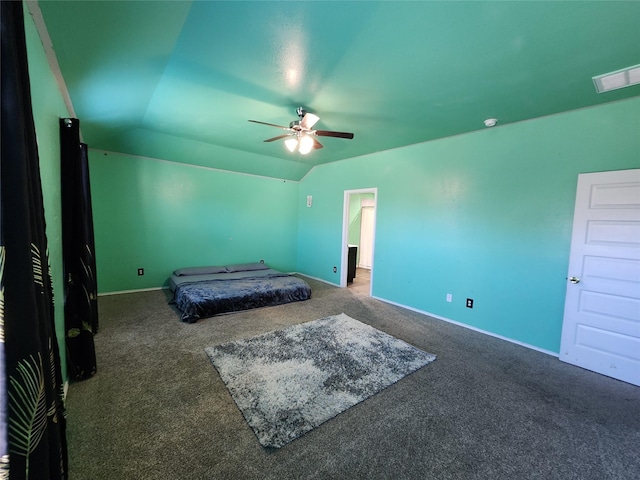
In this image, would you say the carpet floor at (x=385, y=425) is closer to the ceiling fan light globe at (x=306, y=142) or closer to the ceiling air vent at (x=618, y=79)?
the ceiling fan light globe at (x=306, y=142)

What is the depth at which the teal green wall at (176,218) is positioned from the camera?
4.25 meters

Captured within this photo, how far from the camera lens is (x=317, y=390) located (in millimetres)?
2098

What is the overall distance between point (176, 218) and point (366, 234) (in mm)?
4937

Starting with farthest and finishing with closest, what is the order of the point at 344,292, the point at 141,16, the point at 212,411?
1. the point at 344,292
2. the point at 212,411
3. the point at 141,16

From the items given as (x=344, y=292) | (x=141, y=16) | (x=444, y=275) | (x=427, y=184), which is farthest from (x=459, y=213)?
(x=141, y=16)

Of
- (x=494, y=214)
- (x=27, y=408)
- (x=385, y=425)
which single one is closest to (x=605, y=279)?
(x=494, y=214)

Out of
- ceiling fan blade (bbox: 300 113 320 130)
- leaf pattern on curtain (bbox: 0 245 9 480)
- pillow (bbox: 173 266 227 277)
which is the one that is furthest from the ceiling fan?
pillow (bbox: 173 266 227 277)

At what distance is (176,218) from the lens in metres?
4.86

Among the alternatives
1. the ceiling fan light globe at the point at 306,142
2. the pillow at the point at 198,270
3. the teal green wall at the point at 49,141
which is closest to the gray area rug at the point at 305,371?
the teal green wall at the point at 49,141

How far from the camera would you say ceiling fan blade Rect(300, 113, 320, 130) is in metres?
2.57

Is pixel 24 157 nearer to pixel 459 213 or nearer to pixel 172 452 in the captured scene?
pixel 172 452

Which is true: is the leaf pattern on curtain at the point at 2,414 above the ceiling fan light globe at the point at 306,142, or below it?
below

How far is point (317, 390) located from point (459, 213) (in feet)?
9.47

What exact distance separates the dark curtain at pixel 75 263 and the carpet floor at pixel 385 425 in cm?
19
